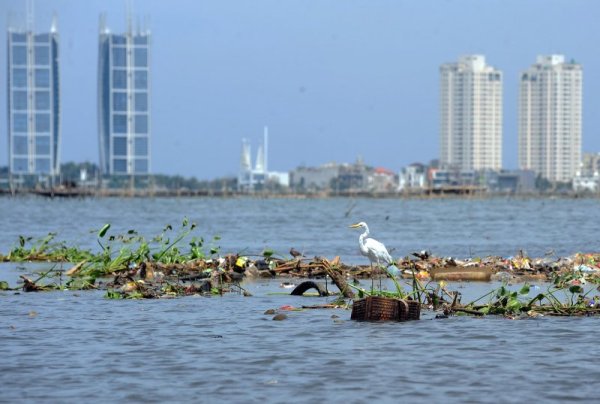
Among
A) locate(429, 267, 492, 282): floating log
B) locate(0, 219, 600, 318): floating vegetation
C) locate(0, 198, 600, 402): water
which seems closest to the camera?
locate(0, 198, 600, 402): water

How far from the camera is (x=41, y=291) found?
2044 cm

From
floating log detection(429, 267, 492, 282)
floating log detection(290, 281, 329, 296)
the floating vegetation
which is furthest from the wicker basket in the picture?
floating log detection(429, 267, 492, 282)

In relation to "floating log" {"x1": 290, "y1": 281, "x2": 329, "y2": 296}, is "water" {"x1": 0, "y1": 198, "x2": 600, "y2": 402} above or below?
below

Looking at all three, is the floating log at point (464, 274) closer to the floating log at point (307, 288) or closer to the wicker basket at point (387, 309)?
the floating log at point (307, 288)

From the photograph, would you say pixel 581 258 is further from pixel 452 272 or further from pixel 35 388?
pixel 35 388

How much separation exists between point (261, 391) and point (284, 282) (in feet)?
36.3

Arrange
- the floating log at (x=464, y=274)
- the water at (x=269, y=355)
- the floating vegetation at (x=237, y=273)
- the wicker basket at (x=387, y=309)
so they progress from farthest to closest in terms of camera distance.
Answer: the floating log at (x=464, y=274) → the floating vegetation at (x=237, y=273) → the wicker basket at (x=387, y=309) → the water at (x=269, y=355)

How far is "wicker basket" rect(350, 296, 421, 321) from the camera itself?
15609 millimetres

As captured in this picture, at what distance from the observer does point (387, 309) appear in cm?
1563

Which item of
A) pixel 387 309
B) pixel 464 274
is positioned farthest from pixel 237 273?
pixel 387 309

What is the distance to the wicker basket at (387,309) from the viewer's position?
1561cm

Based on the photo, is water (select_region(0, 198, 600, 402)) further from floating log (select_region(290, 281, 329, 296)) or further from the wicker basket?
floating log (select_region(290, 281, 329, 296))

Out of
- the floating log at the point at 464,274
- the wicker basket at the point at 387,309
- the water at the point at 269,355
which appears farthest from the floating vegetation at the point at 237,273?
the wicker basket at the point at 387,309

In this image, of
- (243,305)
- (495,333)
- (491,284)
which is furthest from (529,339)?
(491,284)
